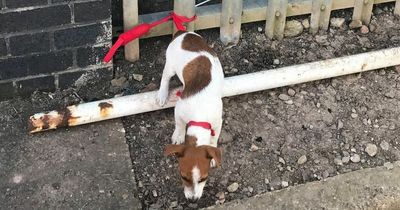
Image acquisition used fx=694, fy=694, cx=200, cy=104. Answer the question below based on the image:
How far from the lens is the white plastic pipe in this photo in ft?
12.7

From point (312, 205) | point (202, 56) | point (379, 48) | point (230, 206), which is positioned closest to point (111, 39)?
point (202, 56)

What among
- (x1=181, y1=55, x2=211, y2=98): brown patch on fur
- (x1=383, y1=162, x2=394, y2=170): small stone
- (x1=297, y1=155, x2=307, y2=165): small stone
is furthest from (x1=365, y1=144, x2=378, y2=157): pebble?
(x1=181, y1=55, x2=211, y2=98): brown patch on fur

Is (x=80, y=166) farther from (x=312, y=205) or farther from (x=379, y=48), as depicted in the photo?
(x=379, y=48)

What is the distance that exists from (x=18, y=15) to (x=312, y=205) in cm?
184

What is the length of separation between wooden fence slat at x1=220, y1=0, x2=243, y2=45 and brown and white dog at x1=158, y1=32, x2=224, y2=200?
0.44m

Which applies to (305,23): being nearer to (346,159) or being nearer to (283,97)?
(283,97)

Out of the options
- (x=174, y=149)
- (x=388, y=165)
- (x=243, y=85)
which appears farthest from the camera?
(x=243, y=85)

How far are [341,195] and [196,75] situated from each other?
101 cm

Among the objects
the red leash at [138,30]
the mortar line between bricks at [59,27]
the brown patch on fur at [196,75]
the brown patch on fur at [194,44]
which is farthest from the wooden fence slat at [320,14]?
the mortar line between bricks at [59,27]

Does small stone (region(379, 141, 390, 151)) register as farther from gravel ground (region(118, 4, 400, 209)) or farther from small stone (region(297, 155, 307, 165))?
small stone (region(297, 155, 307, 165))

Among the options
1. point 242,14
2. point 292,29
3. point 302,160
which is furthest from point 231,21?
point 302,160

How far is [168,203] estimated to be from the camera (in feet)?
11.9

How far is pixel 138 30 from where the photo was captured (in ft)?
13.6

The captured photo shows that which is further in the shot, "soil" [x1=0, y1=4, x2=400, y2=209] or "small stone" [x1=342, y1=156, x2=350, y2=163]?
"small stone" [x1=342, y1=156, x2=350, y2=163]
